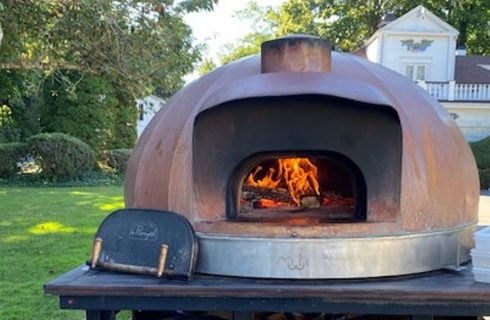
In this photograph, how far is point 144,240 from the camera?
2873 millimetres

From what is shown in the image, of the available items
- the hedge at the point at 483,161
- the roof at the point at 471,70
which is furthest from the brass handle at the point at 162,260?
the roof at the point at 471,70

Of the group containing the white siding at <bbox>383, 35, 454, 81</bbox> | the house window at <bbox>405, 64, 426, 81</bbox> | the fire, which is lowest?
the fire

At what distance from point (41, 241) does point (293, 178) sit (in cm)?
427

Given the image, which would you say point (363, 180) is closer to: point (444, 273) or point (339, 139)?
point (339, 139)

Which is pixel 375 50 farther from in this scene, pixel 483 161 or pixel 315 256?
pixel 315 256

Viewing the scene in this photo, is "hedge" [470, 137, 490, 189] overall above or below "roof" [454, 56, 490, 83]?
below

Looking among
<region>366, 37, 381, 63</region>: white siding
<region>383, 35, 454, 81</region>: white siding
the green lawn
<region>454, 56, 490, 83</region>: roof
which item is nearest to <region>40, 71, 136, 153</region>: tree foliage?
the green lawn

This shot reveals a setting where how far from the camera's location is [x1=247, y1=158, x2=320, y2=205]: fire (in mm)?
3467

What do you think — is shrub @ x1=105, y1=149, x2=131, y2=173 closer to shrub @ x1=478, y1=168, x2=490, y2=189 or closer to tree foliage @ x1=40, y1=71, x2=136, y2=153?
tree foliage @ x1=40, y1=71, x2=136, y2=153

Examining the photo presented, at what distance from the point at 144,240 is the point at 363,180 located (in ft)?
4.13

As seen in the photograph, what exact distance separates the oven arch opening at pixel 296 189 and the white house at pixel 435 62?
53.2ft

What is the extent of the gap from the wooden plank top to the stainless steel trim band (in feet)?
0.15

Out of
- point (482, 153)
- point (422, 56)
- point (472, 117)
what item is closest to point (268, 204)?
point (482, 153)

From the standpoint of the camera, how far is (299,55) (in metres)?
3.01
